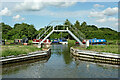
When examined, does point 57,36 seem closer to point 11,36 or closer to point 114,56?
point 11,36

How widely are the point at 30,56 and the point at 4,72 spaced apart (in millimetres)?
8319

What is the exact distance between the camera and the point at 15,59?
2508 centimetres

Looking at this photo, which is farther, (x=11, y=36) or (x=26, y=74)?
(x=11, y=36)

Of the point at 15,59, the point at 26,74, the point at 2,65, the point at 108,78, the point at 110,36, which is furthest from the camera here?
the point at 110,36

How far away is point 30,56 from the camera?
91.0ft

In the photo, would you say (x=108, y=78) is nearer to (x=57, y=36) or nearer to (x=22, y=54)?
(x=22, y=54)

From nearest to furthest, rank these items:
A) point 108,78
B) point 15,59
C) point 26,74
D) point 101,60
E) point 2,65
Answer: point 108,78 < point 26,74 < point 2,65 < point 15,59 < point 101,60

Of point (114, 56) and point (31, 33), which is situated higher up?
A: point (31, 33)

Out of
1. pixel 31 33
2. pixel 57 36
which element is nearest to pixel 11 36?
pixel 31 33

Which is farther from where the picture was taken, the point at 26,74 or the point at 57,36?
the point at 57,36

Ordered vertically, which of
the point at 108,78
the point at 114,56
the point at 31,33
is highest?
the point at 31,33

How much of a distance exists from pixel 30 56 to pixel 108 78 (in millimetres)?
15724

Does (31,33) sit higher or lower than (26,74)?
higher

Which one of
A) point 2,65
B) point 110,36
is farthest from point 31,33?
point 2,65
